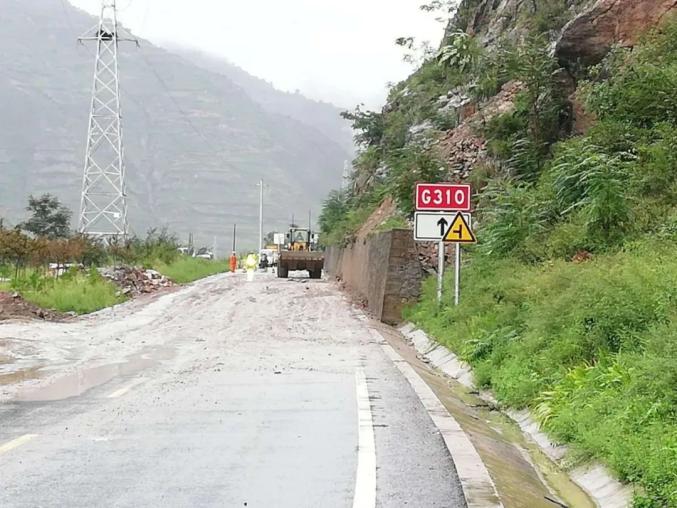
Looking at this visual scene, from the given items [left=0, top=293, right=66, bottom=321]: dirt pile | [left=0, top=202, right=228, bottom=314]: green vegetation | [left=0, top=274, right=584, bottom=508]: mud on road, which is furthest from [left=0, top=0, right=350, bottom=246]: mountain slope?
[left=0, top=274, right=584, bottom=508]: mud on road

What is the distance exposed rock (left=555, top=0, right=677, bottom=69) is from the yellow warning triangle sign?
21.4 feet

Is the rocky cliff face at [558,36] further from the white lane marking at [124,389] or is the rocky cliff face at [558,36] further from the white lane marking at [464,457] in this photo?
the white lane marking at [124,389]

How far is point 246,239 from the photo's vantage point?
14788cm

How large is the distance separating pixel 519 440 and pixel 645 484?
3119 mm

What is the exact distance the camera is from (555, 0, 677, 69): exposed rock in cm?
2222

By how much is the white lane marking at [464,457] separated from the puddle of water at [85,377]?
4437 mm

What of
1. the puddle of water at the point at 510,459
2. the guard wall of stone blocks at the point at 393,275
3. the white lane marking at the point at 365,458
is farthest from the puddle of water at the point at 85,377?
the guard wall of stone blocks at the point at 393,275

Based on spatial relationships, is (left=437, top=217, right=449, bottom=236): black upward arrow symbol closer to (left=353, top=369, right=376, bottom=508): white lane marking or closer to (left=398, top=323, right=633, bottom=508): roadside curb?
(left=398, top=323, right=633, bottom=508): roadside curb

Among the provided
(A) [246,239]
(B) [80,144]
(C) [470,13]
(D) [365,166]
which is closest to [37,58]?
(B) [80,144]

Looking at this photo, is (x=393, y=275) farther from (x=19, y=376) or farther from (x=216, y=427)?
(x=216, y=427)

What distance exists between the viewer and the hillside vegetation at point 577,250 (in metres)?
7.63

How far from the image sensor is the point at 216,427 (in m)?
8.87

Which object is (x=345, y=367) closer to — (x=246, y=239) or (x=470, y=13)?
(x=470, y=13)

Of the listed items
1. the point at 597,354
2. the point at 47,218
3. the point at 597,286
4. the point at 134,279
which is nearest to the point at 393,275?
the point at 597,286
